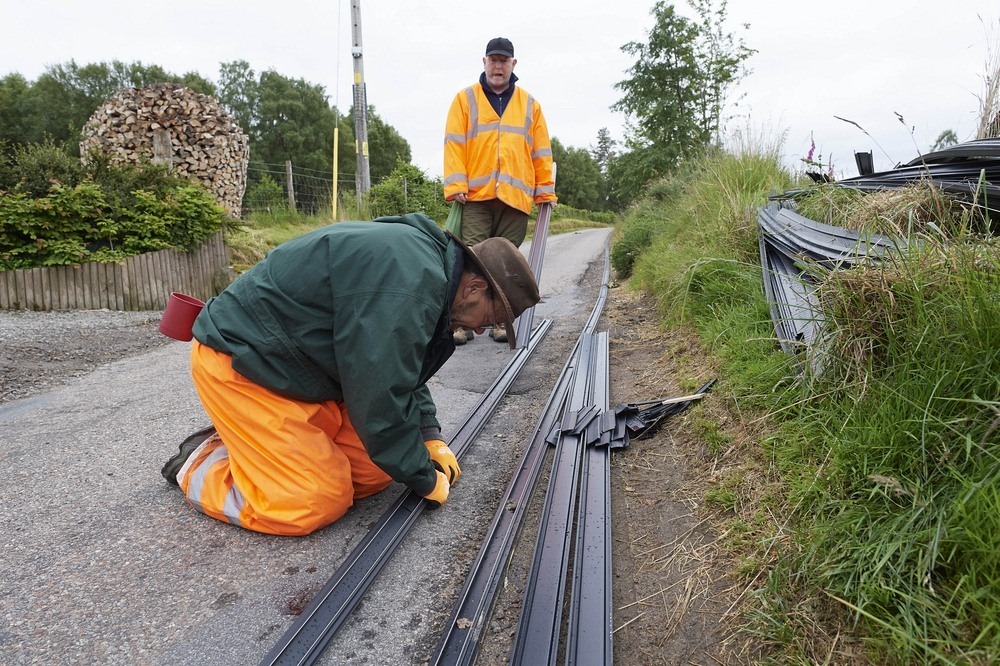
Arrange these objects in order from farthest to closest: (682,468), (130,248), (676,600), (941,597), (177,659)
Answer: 1. (130,248)
2. (682,468)
3. (676,600)
4. (177,659)
5. (941,597)

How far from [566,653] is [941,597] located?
0.94 metres

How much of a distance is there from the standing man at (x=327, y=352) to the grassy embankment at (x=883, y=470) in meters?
1.09

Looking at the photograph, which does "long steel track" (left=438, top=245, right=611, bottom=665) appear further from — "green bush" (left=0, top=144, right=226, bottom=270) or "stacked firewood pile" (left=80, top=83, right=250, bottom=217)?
"stacked firewood pile" (left=80, top=83, right=250, bottom=217)

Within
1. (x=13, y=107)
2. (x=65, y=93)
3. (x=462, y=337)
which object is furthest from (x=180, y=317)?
(x=65, y=93)

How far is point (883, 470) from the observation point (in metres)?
1.61

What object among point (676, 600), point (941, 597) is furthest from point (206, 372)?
point (941, 597)

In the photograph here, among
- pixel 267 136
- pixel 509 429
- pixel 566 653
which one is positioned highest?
pixel 267 136

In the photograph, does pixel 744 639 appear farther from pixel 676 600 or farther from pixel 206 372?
pixel 206 372

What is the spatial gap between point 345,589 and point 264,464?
1.89ft

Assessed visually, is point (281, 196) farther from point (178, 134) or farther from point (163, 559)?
point (163, 559)

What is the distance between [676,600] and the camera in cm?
184

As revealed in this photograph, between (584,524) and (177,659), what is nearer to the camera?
(177,659)

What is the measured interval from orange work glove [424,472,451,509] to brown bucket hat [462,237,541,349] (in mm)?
732

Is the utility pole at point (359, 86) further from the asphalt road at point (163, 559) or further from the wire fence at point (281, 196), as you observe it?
the asphalt road at point (163, 559)
